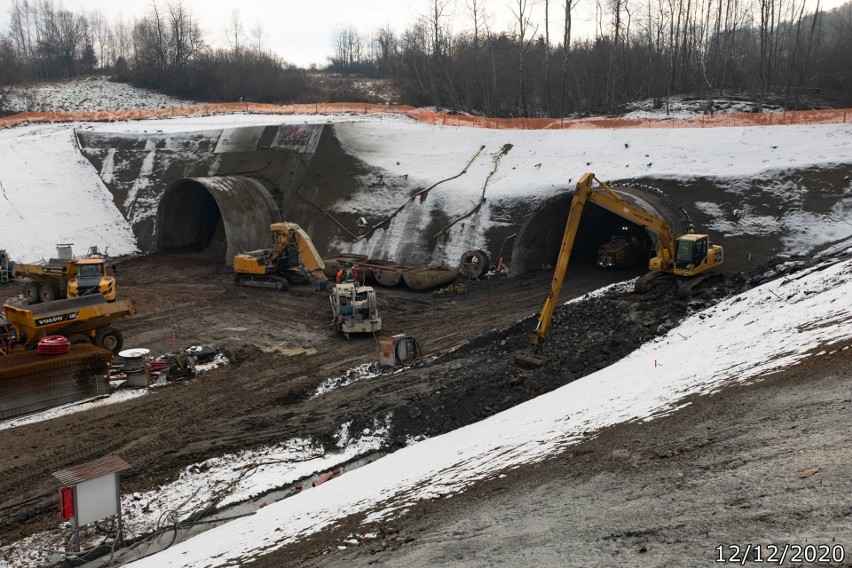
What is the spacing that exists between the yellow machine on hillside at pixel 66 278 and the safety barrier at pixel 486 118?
873 inches

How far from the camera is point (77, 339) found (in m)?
18.5

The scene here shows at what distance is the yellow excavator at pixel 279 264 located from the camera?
1057 inches

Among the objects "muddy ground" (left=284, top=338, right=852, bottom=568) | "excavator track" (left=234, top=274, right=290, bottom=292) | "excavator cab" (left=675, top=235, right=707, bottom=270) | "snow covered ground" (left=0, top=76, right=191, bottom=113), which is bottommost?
"excavator track" (left=234, top=274, right=290, bottom=292)

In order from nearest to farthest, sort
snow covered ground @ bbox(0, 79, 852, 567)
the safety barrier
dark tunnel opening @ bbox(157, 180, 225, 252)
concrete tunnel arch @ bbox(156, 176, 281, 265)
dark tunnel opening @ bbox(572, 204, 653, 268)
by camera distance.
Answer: snow covered ground @ bbox(0, 79, 852, 567) < dark tunnel opening @ bbox(572, 204, 653, 268) < the safety barrier < concrete tunnel arch @ bbox(156, 176, 281, 265) < dark tunnel opening @ bbox(157, 180, 225, 252)

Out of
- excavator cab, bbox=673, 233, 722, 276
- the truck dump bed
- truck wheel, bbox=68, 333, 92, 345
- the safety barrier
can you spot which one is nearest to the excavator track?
the truck dump bed

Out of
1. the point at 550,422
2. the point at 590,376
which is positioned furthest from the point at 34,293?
the point at 550,422

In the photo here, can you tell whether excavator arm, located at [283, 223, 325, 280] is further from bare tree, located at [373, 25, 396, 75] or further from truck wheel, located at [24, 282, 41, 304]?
bare tree, located at [373, 25, 396, 75]

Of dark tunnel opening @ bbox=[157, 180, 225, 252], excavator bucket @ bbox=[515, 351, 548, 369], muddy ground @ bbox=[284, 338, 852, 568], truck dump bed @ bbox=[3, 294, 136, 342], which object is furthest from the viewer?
dark tunnel opening @ bbox=[157, 180, 225, 252]

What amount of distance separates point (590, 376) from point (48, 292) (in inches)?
808

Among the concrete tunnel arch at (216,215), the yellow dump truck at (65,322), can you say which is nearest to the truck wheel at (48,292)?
the yellow dump truck at (65,322)

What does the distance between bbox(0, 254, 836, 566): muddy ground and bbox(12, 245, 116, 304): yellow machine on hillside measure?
5.79 ft

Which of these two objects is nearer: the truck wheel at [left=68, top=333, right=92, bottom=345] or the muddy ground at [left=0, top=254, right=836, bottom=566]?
the muddy ground at [left=0, top=254, right=836, bottom=566]

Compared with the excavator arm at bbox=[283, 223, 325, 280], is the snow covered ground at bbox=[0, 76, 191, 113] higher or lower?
higher

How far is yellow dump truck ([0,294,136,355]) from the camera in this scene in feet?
56.1
